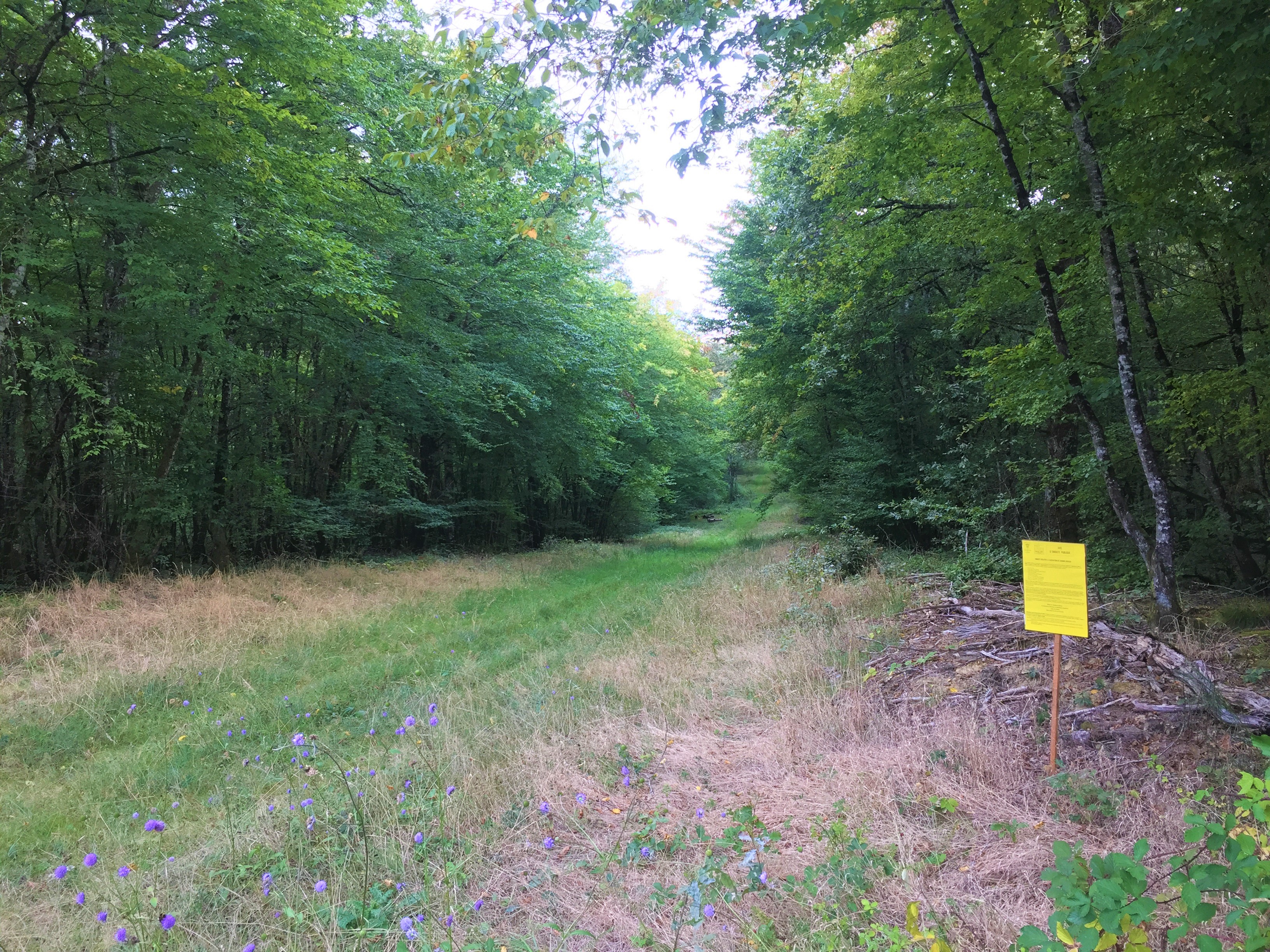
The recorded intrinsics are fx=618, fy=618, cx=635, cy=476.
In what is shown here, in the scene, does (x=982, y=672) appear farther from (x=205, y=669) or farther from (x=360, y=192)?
(x=360, y=192)

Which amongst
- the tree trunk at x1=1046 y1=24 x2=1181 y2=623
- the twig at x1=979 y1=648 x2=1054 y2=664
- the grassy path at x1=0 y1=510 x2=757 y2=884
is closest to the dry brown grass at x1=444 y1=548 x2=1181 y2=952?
the grassy path at x1=0 y1=510 x2=757 y2=884

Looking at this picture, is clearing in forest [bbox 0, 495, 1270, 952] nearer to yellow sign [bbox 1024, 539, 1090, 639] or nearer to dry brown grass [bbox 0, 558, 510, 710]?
dry brown grass [bbox 0, 558, 510, 710]

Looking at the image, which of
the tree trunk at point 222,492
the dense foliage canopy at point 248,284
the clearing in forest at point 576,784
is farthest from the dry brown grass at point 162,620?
the dense foliage canopy at point 248,284

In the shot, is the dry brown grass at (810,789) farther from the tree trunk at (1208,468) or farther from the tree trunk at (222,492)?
the tree trunk at (222,492)

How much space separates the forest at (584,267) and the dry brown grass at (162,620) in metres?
2.07

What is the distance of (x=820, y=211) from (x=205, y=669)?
12.4 m

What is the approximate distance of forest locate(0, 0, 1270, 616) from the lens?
470cm

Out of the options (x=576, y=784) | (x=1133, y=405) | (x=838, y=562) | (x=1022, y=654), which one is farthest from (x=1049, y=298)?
(x=576, y=784)

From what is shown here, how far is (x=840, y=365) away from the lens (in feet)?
43.2

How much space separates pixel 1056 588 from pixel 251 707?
6276mm

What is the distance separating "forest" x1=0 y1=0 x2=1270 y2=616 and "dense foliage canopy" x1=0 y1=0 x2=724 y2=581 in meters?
0.07

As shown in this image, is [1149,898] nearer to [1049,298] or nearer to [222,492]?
[1049,298]

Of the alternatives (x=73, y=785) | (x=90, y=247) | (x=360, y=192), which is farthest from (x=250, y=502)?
(x=73, y=785)

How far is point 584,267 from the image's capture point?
19.7 meters
